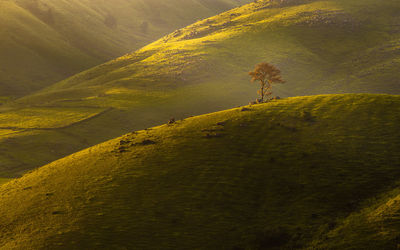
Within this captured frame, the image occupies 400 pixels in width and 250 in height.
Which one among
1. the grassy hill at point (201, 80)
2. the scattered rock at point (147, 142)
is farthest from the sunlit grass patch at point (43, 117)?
the scattered rock at point (147, 142)

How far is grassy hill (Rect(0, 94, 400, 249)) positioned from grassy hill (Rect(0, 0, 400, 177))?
48.9 metres

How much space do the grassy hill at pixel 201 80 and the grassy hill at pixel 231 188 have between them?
160 ft

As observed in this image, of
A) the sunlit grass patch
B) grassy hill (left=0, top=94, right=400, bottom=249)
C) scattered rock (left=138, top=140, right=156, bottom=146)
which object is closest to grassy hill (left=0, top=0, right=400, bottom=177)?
the sunlit grass patch

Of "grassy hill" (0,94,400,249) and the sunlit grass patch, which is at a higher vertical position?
the sunlit grass patch

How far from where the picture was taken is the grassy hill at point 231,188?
107 ft

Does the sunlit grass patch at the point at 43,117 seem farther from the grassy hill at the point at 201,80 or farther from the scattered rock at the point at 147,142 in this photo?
the scattered rock at the point at 147,142

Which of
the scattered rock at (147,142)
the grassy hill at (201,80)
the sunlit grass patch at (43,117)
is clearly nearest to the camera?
the scattered rock at (147,142)

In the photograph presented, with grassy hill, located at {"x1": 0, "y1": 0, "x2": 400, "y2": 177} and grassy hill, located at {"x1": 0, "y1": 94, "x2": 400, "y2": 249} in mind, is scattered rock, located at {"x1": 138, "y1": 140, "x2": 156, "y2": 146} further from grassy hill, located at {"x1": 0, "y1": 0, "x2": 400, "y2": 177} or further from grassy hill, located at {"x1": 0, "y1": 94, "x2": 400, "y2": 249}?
grassy hill, located at {"x1": 0, "y1": 0, "x2": 400, "y2": 177}

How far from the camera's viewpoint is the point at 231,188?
132 ft

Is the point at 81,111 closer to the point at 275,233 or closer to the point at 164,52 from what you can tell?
the point at 164,52

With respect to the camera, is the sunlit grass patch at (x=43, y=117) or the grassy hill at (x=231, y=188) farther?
the sunlit grass patch at (x=43, y=117)

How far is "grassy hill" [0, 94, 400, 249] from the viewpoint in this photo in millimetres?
32688

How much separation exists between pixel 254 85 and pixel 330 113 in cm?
9190

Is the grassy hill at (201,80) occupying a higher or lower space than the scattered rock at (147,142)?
higher
